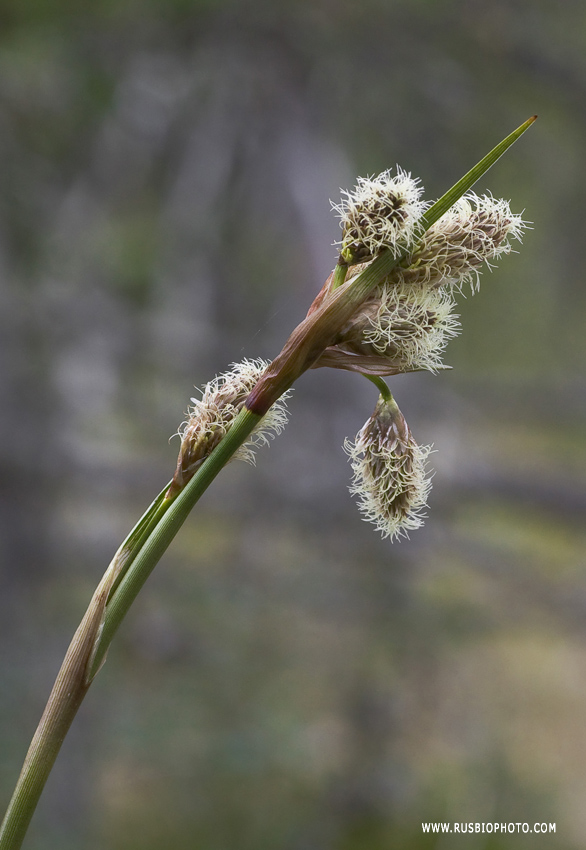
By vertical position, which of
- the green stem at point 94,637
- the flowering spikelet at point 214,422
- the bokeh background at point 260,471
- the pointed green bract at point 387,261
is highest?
the bokeh background at point 260,471

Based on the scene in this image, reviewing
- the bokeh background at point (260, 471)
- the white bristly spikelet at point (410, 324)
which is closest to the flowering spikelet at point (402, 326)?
the white bristly spikelet at point (410, 324)

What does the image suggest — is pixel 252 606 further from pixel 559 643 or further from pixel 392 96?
pixel 392 96

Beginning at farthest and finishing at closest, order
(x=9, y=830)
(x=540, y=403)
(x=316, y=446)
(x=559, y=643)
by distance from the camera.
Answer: (x=540, y=403) < (x=559, y=643) < (x=316, y=446) < (x=9, y=830)

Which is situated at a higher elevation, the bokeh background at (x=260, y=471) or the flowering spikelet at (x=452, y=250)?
the bokeh background at (x=260, y=471)

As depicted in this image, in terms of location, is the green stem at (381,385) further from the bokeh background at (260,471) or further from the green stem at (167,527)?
the bokeh background at (260,471)

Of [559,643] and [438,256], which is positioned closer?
[438,256]

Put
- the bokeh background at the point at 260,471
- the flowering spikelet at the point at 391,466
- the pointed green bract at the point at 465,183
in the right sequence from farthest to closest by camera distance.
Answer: the bokeh background at the point at 260,471
the flowering spikelet at the point at 391,466
the pointed green bract at the point at 465,183

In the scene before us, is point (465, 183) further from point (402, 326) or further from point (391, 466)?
point (391, 466)

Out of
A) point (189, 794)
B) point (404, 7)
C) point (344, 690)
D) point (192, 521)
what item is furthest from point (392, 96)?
point (189, 794)

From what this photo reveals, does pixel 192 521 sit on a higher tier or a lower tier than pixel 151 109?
lower
